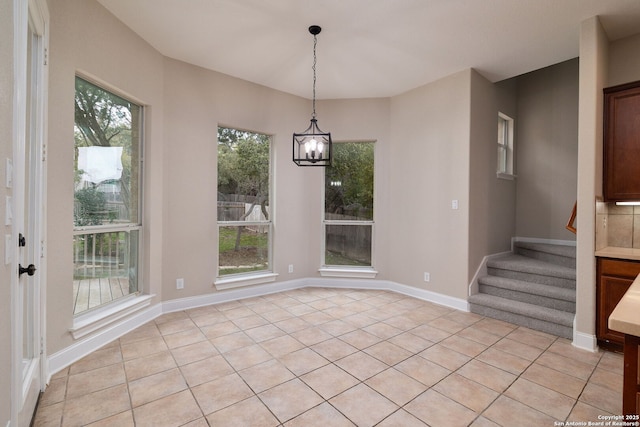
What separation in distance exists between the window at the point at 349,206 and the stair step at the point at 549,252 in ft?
7.37

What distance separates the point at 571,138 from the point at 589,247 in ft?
7.83

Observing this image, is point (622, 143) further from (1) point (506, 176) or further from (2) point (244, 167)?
(2) point (244, 167)

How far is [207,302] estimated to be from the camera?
3.86 metres

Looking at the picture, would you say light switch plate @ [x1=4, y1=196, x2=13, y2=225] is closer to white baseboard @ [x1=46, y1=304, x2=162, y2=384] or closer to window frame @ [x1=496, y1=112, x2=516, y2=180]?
white baseboard @ [x1=46, y1=304, x2=162, y2=384]

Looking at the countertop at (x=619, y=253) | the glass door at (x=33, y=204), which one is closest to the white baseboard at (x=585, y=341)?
the countertop at (x=619, y=253)

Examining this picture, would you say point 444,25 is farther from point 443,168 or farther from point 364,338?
point 364,338

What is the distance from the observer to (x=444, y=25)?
2.85 metres

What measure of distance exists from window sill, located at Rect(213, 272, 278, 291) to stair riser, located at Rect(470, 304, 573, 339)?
2.73m

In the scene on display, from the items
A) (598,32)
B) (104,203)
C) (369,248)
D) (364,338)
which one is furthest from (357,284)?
(598,32)

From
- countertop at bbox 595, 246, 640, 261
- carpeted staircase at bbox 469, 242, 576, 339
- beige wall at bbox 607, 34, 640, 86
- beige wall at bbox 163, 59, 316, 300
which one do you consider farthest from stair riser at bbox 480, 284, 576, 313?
beige wall at bbox 163, 59, 316, 300

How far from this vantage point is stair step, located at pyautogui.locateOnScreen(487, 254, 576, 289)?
3.40 m

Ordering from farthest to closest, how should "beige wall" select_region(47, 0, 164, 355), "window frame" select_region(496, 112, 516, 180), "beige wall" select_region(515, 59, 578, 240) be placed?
1. "window frame" select_region(496, 112, 516, 180)
2. "beige wall" select_region(515, 59, 578, 240)
3. "beige wall" select_region(47, 0, 164, 355)

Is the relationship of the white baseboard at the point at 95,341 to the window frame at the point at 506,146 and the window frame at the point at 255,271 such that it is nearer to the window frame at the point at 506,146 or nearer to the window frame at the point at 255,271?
the window frame at the point at 255,271

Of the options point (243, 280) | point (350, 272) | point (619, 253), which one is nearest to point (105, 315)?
point (243, 280)
